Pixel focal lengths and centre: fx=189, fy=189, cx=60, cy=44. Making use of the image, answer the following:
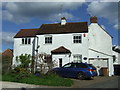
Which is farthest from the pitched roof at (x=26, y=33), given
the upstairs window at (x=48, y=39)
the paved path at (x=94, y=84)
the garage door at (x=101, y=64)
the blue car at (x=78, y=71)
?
the paved path at (x=94, y=84)

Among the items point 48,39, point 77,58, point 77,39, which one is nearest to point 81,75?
point 77,58

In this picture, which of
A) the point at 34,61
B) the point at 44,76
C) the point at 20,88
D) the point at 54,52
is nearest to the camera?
the point at 20,88

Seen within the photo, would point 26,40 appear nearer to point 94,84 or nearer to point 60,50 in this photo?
point 60,50

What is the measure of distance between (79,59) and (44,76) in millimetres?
11225

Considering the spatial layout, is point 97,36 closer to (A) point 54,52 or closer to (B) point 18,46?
(A) point 54,52

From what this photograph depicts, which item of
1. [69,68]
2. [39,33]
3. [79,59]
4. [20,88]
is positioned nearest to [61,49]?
[79,59]

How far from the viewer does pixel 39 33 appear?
28719mm

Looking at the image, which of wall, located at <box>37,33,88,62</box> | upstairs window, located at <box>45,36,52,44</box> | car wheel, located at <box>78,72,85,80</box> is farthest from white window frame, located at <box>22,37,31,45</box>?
car wheel, located at <box>78,72,85,80</box>

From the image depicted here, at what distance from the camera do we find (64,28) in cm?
2862

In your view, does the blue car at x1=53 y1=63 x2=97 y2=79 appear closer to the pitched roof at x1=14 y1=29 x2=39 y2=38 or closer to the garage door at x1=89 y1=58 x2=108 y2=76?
the garage door at x1=89 y1=58 x2=108 y2=76

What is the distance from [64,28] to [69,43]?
9.13ft

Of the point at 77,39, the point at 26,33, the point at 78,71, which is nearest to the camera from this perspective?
the point at 78,71

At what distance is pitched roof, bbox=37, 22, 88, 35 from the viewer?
89.3 ft

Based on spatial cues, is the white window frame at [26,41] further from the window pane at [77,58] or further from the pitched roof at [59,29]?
the window pane at [77,58]
